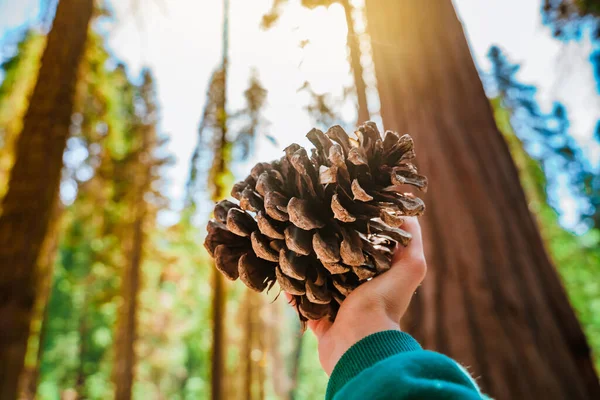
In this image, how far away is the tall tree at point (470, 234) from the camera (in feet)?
5.71

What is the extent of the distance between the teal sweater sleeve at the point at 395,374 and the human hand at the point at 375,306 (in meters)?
0.06

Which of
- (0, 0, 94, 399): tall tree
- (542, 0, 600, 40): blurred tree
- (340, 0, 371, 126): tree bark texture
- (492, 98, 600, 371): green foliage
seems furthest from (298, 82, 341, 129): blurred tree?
(492, 98, 600, 371): green foliage

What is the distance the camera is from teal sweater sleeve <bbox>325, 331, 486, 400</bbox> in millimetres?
843

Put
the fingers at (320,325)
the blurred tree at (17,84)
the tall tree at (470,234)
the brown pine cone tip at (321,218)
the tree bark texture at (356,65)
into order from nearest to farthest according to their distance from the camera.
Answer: the brown pine cone tip at (321,218) → the fingers at (320,325) → the tall tree at (470,234) → the tree bark texture at (356,65) → the blurred tree at (17,84)

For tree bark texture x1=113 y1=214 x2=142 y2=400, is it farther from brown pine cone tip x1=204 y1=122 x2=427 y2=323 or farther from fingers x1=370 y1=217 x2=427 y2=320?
fingers x1=370 y1=217 x2=427 y2=320

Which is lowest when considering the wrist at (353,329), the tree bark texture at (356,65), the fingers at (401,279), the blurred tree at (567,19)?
the wrist at (353,329)

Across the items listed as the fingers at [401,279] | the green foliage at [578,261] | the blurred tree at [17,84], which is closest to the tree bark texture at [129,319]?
the blurred tree at [17,84]

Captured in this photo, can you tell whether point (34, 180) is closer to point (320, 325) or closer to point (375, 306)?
point (320, 325)

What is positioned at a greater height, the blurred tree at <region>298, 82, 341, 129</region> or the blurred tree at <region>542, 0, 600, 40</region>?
the blurred tree at <region>542, 0, 600, 40</region>

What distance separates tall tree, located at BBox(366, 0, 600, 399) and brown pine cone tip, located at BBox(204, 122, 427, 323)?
0.85 m

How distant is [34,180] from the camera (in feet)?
12.7

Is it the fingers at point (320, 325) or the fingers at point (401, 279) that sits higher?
the fingers at point (401, 279)

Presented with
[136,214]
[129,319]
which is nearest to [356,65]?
[129,319]

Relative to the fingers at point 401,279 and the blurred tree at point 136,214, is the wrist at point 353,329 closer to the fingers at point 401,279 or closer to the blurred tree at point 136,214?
the fingers at point 401,279
